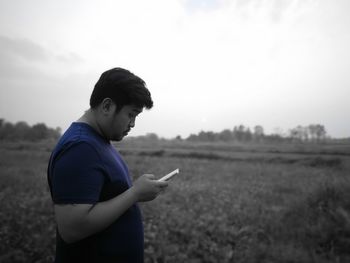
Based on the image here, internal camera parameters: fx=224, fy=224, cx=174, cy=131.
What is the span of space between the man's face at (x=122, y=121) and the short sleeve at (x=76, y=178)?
26cm

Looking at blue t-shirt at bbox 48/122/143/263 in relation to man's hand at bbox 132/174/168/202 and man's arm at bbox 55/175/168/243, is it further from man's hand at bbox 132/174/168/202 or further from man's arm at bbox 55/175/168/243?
man's hand at bbox 132/174/168/202

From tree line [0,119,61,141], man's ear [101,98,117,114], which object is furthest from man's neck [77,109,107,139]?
tree line [0,119,61,141]

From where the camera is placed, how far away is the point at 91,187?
41.0 inches

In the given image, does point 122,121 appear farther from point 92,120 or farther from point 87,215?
point 87,215

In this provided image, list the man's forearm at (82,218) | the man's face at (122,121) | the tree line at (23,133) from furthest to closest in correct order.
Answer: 1. the tree line at (23,133)
2. the man's face at (122,121)
3. the man's forearm at (82,218)

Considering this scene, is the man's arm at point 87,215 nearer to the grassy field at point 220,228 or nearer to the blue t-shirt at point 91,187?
the blue t-shirt at point 91,187

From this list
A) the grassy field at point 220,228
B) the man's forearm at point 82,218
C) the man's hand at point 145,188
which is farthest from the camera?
the grassy field at point 220,228

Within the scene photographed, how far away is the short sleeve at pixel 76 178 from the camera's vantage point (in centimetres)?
101

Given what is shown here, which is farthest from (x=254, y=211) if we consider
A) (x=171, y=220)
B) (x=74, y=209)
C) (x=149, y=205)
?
(x=74, y=209)

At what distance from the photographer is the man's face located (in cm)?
129

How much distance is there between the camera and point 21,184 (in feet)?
29.8

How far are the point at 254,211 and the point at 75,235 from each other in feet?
22.3

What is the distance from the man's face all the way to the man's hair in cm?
3

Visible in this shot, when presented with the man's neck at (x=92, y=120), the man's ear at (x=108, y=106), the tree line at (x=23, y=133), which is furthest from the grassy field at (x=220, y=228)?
the tree line at (x=23, y=133)
